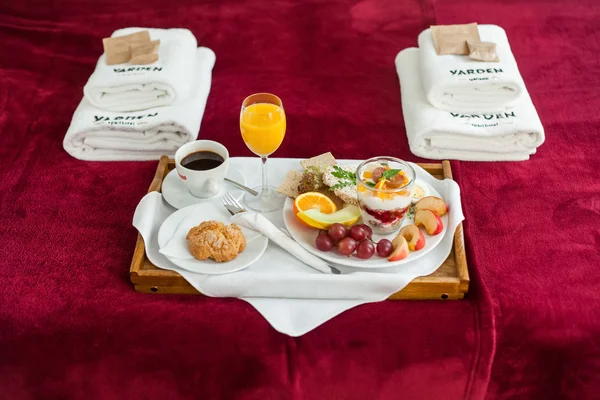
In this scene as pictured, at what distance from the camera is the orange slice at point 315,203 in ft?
4.27

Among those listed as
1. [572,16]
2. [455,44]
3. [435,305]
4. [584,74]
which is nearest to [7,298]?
[435,305]

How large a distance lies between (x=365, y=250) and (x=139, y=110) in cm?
74

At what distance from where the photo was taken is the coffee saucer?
4.51 ft

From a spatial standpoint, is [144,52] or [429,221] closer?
[429,221]

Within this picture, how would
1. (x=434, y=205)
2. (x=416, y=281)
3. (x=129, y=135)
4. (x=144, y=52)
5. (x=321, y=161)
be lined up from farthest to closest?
(x=144, y=52) → (x=129, y=135) → (x=321, y=161) → (x=434, y=205) → (x=416, y=281)

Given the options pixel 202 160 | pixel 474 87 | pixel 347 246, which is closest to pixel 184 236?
pixel 202 160

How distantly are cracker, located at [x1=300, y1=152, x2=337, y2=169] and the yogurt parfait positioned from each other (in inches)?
6.7

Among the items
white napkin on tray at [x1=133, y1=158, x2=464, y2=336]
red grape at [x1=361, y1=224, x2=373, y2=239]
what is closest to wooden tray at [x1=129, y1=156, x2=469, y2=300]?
white napkin on tray at [x1=133, y1=158, x2=464, y2=336]

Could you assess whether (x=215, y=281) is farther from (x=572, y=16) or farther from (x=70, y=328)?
(x=572, y=16)

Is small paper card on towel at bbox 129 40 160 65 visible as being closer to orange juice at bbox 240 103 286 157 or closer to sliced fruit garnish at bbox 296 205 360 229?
orange juice at bbox 240 103 286 157

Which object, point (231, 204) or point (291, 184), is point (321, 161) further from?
point (231, 204)

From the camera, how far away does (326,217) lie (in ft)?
4.18

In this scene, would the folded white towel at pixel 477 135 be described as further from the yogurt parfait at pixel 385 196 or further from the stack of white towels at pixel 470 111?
the yogurt parfait at pixel 385 196

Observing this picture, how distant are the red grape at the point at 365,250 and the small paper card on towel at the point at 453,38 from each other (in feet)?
2.34
